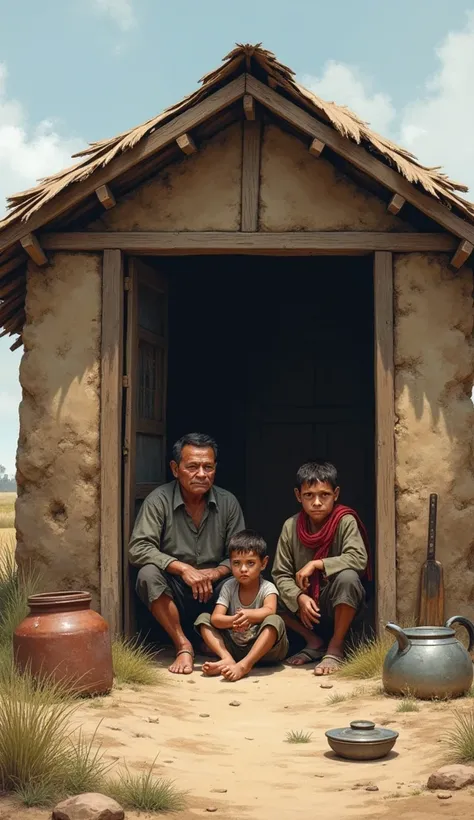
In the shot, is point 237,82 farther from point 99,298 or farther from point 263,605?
point 263,605

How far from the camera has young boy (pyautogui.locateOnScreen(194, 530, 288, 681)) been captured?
6.88 metres

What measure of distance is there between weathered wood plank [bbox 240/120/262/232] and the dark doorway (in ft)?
10.1

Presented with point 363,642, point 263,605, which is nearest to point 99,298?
point 263,605

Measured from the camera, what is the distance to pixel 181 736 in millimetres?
5320

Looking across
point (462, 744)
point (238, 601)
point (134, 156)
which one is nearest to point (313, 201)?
point (134, 156)

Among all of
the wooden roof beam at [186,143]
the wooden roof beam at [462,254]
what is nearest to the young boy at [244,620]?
the wooden roof beam at [462,254]

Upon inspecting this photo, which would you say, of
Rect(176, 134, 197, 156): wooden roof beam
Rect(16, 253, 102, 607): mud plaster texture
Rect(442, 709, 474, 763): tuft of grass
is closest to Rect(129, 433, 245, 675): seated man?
Rect(16, 253, 102, 607): mud plaster texture

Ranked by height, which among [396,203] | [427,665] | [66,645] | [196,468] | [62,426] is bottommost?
[427,665]

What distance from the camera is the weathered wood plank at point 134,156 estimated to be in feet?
22.8

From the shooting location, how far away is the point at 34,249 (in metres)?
7.14

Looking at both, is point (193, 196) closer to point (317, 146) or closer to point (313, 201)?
point (313, 201)

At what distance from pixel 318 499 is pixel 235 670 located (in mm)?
1306

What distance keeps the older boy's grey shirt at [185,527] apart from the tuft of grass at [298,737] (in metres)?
2.07

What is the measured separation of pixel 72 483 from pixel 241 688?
1.79m
